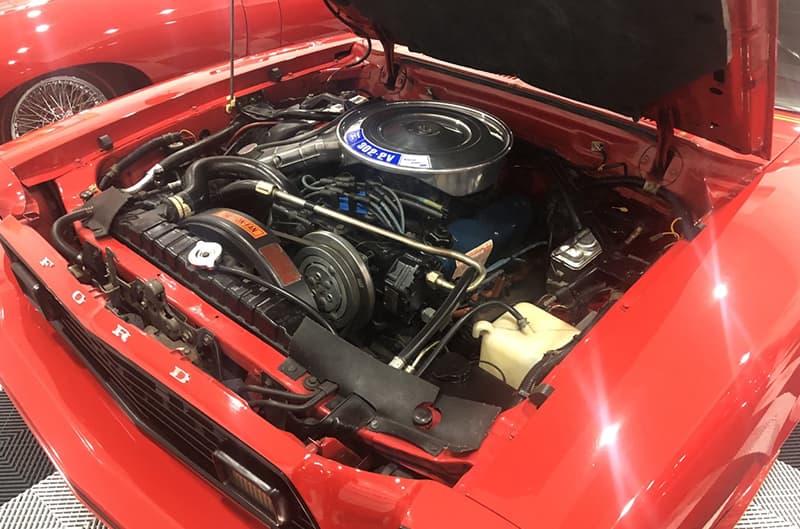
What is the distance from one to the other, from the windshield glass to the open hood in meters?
0.48

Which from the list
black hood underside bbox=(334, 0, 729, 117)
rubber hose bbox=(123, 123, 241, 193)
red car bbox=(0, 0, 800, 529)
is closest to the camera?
red car bbox=(0, 0, 800, 529)

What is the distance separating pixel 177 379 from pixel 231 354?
0.41 feet

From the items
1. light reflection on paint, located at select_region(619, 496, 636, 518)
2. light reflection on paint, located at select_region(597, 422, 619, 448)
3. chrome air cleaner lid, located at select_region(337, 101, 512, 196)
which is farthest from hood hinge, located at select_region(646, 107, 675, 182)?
light reflection on paint, located at select_region(619, 496, 636, 518)

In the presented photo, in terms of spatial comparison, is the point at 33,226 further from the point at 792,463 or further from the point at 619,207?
the point at 792,463

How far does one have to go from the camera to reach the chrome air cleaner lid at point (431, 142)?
145 centimetres

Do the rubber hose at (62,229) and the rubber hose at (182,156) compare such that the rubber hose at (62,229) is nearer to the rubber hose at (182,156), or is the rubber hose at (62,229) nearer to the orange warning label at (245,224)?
the rubber hose at (182,156)

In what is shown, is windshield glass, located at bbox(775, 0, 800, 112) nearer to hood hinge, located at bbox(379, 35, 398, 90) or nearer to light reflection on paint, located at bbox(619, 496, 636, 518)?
hood hinge, located at bbox(379, 35, 398, 90)

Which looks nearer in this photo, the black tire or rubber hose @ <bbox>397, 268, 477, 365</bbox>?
A: rubber hose @ <bbox>397, 268, 477, 365</bbox>

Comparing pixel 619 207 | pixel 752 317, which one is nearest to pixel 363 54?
pixel 619 207

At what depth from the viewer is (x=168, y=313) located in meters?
1.33

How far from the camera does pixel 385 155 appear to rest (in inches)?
58.5

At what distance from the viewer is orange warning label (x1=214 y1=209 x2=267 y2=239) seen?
1.39m

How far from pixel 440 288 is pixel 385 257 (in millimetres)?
142

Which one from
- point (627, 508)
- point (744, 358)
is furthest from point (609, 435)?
point (744, 358)
